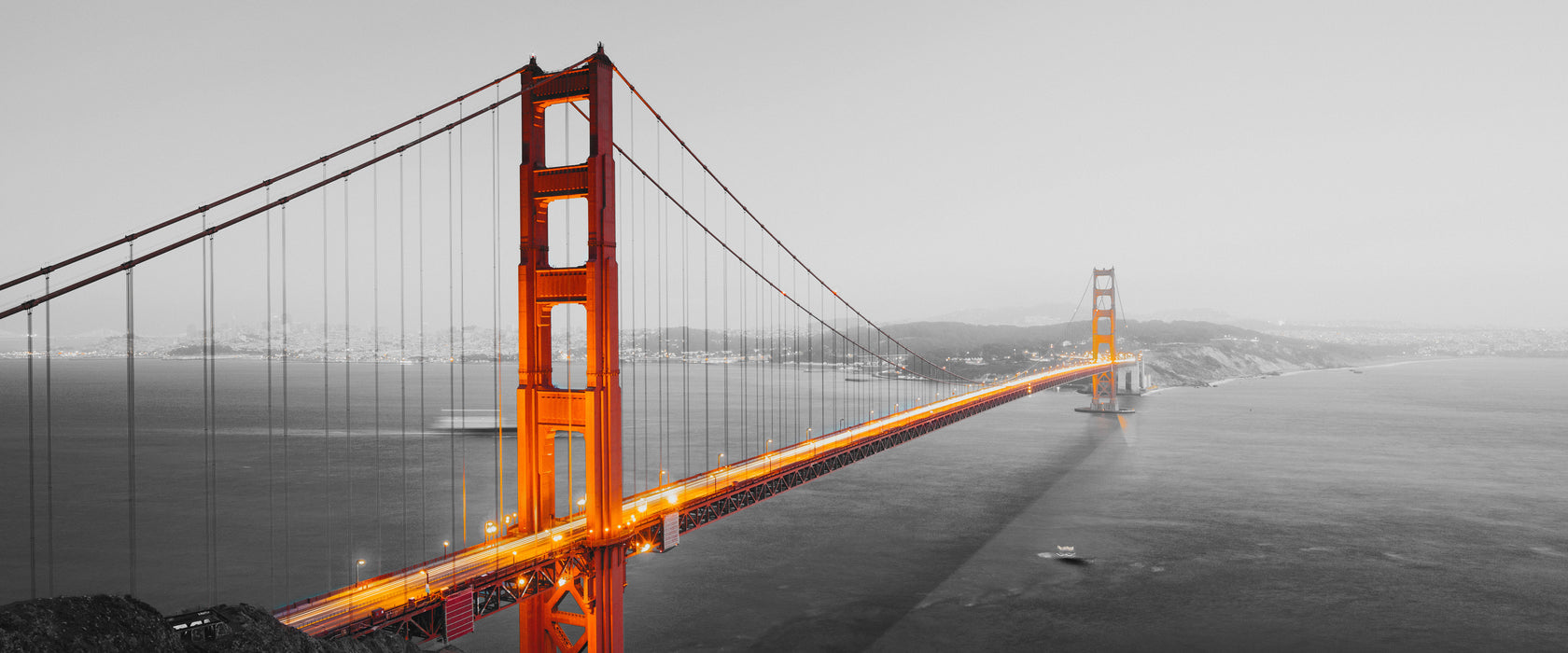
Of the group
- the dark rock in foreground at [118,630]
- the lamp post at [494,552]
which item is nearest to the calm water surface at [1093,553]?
the lamp post at [494,552]

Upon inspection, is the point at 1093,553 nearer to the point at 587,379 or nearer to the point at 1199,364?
the point at 587,379

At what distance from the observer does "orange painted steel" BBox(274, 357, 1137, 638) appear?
12.9 metres

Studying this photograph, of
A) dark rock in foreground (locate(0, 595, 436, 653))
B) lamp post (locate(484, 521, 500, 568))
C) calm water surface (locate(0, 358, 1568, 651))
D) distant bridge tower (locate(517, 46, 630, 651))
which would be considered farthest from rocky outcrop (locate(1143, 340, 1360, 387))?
dark rock in foreground (locate(0, 595, 436, 653))

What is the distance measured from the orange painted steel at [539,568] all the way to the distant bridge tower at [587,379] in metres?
0.08

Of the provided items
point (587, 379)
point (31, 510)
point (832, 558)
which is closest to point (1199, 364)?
point (832, 558)

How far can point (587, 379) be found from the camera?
1722 cm

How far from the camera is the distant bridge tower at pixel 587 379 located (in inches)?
677

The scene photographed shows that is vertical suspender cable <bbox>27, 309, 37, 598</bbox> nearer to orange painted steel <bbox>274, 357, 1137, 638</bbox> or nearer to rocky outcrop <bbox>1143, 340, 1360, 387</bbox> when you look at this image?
orange painted steel <bbox>274, 357, 1137, 638</bbox>

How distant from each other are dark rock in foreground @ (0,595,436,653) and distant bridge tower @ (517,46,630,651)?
6223 millimetres

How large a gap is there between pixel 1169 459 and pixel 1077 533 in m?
26.7

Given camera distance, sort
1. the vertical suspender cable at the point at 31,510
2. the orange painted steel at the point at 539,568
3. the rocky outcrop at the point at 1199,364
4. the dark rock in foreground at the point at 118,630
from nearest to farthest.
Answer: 1. the dark rock in foreground at the point at 118,630
2. the vertical suspender cable at the point at 31,510
3. the orange painted steel at the point at 539,568
4. the rocky outcrop at the point at 1199,364

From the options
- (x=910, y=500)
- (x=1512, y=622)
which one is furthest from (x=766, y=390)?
(x=1512, y=622)

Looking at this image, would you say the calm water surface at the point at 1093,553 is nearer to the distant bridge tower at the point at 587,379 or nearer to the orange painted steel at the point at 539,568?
the orange painted steel at the point at 539,568

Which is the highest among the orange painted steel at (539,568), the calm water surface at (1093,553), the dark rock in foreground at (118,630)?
the dark rock in foreground at (118,630)
